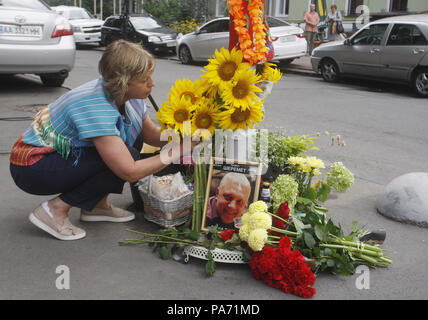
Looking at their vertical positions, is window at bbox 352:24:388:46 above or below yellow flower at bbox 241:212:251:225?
above

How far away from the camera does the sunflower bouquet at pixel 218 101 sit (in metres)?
2.86

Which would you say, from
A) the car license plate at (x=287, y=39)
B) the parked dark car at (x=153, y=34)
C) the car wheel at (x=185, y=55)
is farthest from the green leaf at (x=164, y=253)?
the parked dark car at (x=153, y=34)

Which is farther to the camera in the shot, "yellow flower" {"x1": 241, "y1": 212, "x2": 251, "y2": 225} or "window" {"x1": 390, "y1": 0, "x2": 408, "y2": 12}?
"window" {"x1": 390, "y1": 0, "x2": 408, "y2": 12}

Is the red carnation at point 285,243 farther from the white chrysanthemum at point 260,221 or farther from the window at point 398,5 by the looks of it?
the window at point 398,5

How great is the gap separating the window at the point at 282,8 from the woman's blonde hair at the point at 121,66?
78.0 ft

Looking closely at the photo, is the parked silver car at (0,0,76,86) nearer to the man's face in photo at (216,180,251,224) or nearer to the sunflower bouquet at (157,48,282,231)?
the sunflower bouquet at (157,48,282,231)

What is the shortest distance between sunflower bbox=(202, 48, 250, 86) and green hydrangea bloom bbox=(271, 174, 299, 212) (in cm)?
84

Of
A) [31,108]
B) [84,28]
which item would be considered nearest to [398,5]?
[84,28]

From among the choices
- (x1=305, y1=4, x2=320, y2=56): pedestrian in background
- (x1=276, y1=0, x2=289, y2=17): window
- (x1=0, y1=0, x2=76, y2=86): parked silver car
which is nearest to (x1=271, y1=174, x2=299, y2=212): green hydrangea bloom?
(x1=0, y1=0, x2=76, y2=86): parked silver car

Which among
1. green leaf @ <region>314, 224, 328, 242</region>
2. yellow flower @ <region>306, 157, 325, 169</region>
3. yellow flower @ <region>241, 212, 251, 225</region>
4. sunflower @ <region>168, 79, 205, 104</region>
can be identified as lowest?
green leaf @ <region>314, 224, 328, 242</region>

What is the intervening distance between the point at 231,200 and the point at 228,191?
61 millimetres

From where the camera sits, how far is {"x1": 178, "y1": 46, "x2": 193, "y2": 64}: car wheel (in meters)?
15.8

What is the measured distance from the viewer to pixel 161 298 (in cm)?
262

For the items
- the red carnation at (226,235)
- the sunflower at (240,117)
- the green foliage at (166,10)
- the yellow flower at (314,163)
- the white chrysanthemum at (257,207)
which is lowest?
the red carnation at (226,235)
